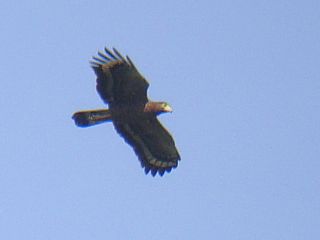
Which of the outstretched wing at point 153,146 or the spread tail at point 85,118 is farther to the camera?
the outstretched wing at point 153,146

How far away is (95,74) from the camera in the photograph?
39125mm

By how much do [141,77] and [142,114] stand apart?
1.17 meters

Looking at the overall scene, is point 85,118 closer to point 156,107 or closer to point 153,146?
point 156,107

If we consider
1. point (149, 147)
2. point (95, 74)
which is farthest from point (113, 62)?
point (149, 147)

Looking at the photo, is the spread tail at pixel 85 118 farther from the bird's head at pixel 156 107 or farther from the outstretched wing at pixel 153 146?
the outstretched wing at pixel 153 146

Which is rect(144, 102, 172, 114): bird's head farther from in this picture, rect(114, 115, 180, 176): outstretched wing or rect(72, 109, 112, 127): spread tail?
rect(72, 109, 112, 127): spread tail

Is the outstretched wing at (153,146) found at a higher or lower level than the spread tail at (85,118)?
higher

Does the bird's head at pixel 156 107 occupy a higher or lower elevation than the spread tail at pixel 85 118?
higher

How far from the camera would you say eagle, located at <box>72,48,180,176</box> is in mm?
39156

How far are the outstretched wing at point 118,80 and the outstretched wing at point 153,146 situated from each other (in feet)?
4.29

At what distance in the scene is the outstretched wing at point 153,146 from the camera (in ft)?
134

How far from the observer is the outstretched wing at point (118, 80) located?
3912cm

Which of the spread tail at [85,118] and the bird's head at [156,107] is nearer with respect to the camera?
the spread tail at [85,118]

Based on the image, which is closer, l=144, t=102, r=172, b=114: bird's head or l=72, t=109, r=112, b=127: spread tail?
l=72, t=109, r=112, b=127: spread tail
